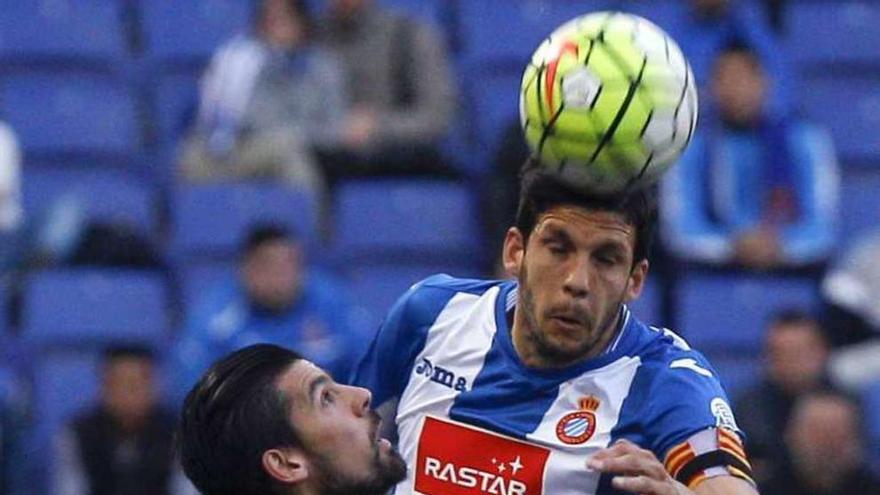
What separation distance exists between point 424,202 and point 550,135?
4.86 meters

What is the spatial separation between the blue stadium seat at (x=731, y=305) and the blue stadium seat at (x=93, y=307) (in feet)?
7.18

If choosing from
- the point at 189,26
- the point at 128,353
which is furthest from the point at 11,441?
the point at 189,26

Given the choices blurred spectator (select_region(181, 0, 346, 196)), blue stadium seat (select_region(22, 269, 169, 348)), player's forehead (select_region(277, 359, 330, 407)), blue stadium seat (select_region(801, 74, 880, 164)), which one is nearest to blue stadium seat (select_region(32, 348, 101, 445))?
blue stadium seat (select_region(22, 269, 169, 348))

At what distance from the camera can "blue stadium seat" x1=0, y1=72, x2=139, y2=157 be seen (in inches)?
387

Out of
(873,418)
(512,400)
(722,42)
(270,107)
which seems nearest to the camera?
(512,400)

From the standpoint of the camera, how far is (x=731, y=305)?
9250mm

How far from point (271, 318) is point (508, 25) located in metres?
2.41

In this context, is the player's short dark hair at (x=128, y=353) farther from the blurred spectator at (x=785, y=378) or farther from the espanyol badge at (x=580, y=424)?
the espanyol badge at (x=580, y=424)

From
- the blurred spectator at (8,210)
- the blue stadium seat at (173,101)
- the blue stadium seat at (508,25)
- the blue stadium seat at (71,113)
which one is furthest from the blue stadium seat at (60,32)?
the blue stadium seat at (508,25)

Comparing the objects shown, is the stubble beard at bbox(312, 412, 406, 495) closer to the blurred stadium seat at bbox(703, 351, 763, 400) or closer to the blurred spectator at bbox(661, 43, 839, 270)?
the blurred stadium seat at bbox(703, 351, 763, 400)

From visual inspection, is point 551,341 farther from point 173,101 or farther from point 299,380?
point 173,101

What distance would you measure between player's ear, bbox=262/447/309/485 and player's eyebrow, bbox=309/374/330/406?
14 cm

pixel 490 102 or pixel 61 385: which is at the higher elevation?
pixel 490 102

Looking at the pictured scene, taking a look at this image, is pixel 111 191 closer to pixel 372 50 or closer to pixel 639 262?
pixel 372 50
